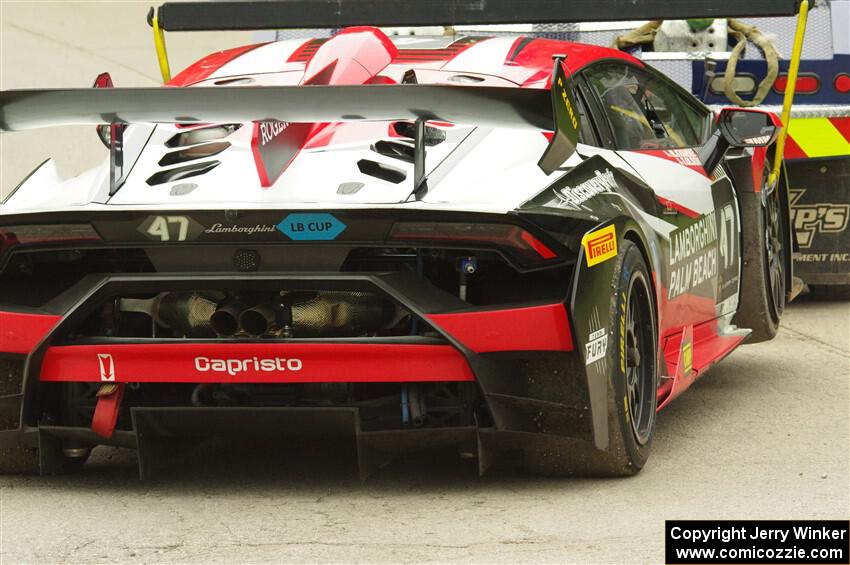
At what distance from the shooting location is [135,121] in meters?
5.26

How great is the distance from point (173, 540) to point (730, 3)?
347 centimetres

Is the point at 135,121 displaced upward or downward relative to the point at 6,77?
upward

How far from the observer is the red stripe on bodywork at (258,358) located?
5.14m

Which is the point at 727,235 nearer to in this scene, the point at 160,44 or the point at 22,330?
the point at 160,44

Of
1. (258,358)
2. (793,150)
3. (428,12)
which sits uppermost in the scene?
(428,12)

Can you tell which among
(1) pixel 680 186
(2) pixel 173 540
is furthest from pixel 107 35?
(2) pixel 173 540

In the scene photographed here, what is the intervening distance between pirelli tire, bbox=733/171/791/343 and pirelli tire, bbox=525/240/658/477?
1.85 m

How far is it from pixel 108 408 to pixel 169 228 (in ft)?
2.06

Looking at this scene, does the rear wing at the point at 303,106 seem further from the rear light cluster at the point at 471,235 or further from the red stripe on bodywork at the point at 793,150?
the red stripe on bodywork at the point at 793,150

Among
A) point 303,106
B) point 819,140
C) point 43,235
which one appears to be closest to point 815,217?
point 819,140

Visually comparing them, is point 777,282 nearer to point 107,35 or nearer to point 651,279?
point 651,279

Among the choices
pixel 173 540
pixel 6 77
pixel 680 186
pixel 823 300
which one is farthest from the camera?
pixel 6 77

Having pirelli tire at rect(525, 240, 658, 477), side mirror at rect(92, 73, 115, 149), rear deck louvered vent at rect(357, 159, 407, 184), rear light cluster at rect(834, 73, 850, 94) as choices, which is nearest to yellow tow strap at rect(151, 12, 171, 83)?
side mirror at rect(92, 73, 115, 149)

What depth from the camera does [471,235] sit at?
5102 millimetres
